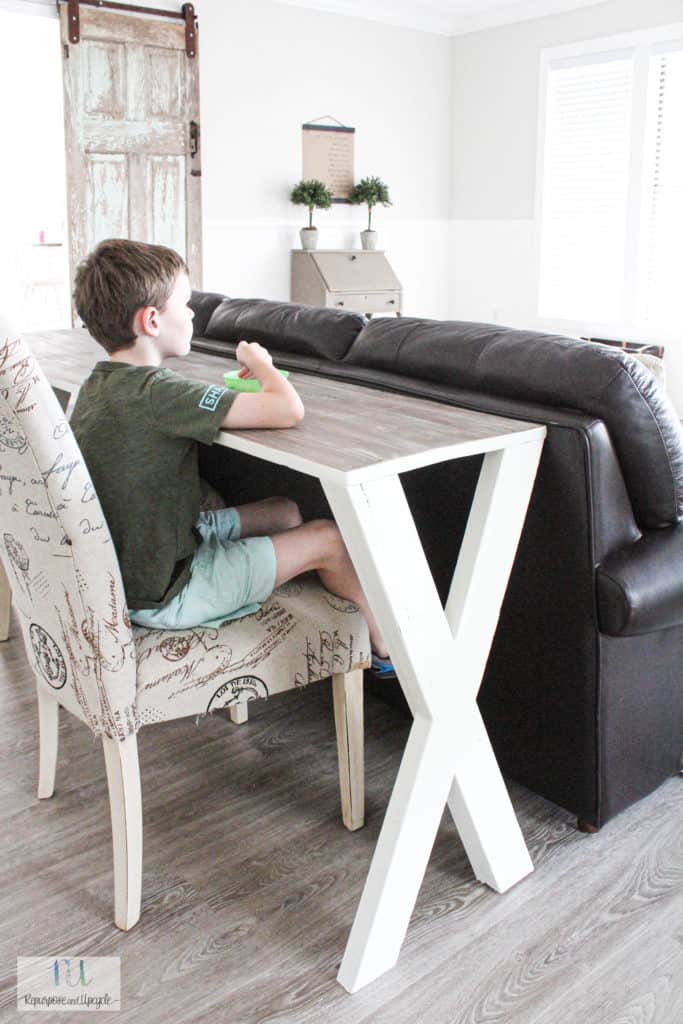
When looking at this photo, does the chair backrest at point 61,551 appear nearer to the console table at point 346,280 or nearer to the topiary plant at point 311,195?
the console table at point 346,280

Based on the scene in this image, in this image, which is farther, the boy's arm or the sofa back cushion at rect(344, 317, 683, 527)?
the sofa back cushion at rect(344, 317, 683, 527)

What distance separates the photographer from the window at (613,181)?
5848 millimetres

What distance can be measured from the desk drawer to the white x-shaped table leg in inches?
186

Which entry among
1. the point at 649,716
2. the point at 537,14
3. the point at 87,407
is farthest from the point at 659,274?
the point at 87,407

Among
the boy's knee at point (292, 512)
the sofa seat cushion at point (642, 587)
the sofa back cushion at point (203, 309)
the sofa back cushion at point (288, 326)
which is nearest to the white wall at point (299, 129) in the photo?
the sofa back cushion at point (203, 309)

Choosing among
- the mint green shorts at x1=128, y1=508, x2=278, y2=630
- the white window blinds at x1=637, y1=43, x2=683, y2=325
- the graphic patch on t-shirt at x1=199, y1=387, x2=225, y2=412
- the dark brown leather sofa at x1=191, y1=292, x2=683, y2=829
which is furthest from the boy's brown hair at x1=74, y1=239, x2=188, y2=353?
the white window blinds at x1=637, y1=43, x2=683, y2=325

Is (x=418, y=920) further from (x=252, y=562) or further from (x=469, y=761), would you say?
(x=252, y=562)

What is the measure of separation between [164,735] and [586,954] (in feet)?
3.69

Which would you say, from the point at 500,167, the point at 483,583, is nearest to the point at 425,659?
the point at 483,583

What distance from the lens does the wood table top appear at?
1.40 m

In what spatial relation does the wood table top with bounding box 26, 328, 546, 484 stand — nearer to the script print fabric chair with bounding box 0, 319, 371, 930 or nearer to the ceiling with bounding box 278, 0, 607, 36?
the script print fabric chair with bounding box 0, 319, 371, 930

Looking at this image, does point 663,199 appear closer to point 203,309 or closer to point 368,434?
point 203,309

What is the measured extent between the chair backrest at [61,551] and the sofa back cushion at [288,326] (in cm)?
95

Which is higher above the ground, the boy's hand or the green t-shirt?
the boy's hand
